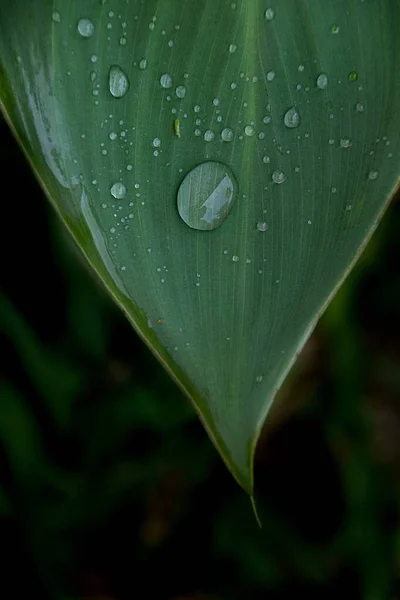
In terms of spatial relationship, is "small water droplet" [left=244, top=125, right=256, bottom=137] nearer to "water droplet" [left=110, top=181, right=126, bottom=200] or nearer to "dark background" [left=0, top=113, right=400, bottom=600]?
"water droplet" [left=110, top=181, right=126, bottom=200]

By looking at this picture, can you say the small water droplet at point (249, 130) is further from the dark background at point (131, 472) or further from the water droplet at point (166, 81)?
the dark background at point (131, 472)

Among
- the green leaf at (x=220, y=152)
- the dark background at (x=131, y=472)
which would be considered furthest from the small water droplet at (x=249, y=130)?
the dark background at (x=131, y=472)

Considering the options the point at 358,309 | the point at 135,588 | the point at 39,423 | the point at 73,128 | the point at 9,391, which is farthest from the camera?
the point at 358,309

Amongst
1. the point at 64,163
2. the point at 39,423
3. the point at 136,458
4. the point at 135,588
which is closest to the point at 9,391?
the point at 39,423

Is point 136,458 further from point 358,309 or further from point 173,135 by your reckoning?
point 173,135

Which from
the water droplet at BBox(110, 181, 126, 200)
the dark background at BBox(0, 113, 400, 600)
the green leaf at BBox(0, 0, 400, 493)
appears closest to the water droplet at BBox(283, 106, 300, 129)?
the green leaf at BBox(0, 0, 400, 493)

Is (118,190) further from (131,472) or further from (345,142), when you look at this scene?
(131,472)

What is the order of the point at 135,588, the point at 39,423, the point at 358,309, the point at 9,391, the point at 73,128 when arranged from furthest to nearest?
the point at 358,309, the point at 135,588, the point at 39,423, the point at 9,391, the point at 73,128
